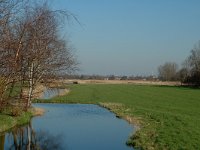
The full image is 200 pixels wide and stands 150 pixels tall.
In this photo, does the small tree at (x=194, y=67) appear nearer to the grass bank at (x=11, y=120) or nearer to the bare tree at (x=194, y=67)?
the bare tree at (x=194, y=67)

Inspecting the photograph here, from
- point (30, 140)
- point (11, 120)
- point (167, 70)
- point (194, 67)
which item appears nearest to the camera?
point (30, 140)

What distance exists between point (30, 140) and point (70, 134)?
10.7ft

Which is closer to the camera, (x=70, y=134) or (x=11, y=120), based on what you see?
(x=70, y=134)

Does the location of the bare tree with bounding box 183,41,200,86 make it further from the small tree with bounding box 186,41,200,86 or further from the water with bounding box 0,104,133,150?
the water with bounding box 0,104,133,150

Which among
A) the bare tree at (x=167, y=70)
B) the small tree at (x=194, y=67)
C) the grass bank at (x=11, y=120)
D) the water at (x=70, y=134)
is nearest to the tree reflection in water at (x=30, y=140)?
the water at (x=70, y=134)

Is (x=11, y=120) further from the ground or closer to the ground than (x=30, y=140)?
further from the ground

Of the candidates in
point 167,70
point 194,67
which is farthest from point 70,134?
point 167,70

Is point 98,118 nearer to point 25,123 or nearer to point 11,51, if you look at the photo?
point 25,123

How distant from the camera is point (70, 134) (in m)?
26.0

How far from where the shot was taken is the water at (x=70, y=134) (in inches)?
853

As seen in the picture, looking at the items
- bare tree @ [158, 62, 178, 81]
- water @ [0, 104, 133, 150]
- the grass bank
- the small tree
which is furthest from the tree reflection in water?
bare tree @ [158, 62, 178, 81]

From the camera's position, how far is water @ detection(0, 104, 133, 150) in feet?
71.1

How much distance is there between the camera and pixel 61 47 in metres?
39.7

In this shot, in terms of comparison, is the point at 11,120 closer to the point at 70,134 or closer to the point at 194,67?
the point at 70,134
